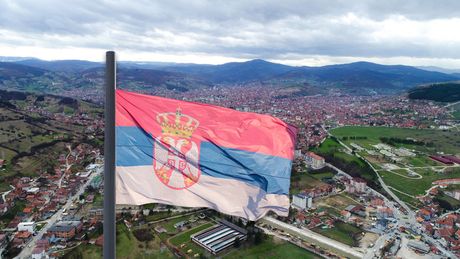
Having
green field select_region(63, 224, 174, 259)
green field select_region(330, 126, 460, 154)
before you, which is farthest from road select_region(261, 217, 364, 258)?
green field select_region(330, 126, 460, 154)

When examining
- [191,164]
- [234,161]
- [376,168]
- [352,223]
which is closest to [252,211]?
[234,161]

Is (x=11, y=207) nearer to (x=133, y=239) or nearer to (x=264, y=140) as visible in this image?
(x=133, y=239)

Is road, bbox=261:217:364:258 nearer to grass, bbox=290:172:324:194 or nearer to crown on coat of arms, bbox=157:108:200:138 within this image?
grass, bbox=290:172:324:194

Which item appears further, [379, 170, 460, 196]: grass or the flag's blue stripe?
[379, 170, 460, 196]: grass

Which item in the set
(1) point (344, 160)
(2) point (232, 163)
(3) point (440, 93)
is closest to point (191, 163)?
(2) point (232, 163)

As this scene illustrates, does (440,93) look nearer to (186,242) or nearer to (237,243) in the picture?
(237,243)

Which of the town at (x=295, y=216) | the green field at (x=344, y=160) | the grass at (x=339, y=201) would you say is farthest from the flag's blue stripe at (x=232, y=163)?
the green field at (x=344, y=160)

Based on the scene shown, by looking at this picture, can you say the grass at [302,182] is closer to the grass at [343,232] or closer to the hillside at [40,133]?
the grass at [343,232]
